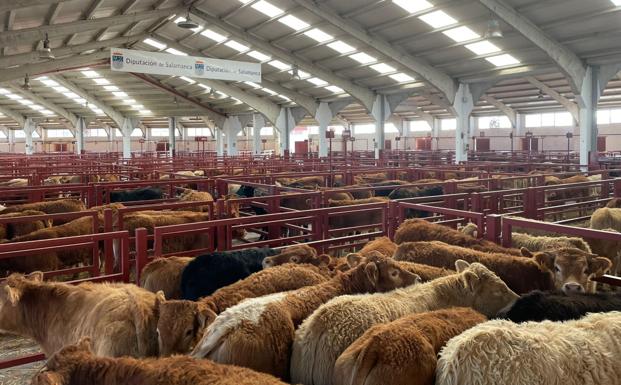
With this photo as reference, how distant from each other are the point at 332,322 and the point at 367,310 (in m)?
0.25

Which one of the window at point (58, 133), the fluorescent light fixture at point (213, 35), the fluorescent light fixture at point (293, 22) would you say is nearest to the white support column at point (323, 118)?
the fluorescent light fixture at point (213, 35)

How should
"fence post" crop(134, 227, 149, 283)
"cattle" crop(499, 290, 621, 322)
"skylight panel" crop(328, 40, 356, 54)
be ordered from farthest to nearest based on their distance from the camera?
"skylight panel" crop(328, 40, 356, 54)
"fence post" crop(134, 227, 149, 283)
"cattle" crop(499, 290, 621, 322)

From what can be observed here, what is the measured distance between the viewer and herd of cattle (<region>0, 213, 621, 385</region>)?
2.39 meters

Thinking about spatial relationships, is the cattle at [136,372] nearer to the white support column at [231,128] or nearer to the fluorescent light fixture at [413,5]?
the fluorescent light fixture at [413,5]

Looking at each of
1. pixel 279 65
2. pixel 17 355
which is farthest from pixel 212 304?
pixel 279 65

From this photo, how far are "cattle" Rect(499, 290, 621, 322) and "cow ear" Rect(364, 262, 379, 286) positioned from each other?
0.86 m

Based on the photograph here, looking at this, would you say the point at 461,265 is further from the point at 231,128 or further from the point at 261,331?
the point at 231,128

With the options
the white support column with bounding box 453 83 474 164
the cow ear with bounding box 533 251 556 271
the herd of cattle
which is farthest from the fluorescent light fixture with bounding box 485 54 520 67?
the cow ear with bounding box 533 251 556 271

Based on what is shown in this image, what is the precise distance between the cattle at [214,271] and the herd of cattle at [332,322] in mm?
12

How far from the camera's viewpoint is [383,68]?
17.3 m

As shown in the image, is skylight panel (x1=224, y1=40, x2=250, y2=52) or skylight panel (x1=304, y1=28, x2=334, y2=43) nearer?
skylight panel (x1=304, y1=28, x2=334, y2=43)

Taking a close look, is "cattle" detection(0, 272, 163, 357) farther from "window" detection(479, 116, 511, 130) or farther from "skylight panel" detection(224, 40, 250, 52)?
"window" detection(479, 116, 511, 130)

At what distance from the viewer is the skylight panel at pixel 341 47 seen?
51.6 feet

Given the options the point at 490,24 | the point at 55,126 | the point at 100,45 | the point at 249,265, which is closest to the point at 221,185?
the point at 249,265
